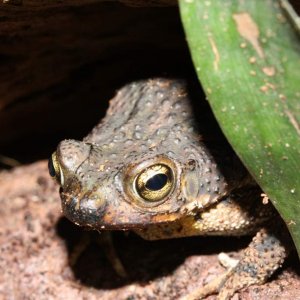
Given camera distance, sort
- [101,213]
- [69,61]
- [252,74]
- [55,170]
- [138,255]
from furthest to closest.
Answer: [69,61]
[138,255]
[55,170]
[101,213]
[252,74]

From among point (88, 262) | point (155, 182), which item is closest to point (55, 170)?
point (155, 182)

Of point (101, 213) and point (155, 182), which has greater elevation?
point (155, 182)

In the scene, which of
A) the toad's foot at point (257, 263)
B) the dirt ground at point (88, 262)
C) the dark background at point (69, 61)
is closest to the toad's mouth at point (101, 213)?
the toad's foot at point (257, 263)

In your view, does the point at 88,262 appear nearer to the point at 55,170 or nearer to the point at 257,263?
the point at 55,170

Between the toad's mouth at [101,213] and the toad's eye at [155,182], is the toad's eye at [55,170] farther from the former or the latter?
Answer: the toad's eye at [155,182]

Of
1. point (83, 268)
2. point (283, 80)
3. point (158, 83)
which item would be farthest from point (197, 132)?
point (83, 268)

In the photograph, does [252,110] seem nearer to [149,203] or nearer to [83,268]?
[149,203]

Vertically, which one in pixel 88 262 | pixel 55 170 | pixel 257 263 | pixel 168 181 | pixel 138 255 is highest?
pixel 168 181
